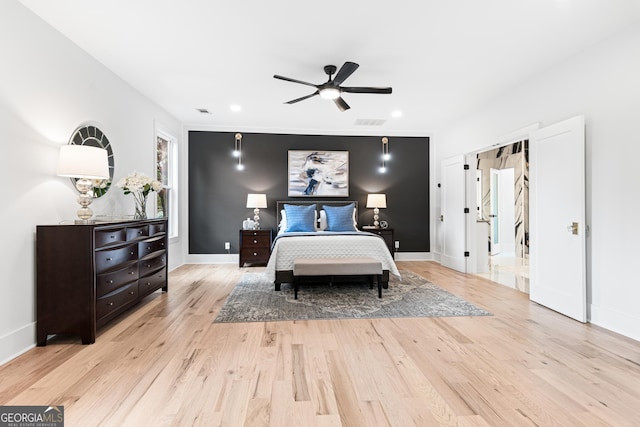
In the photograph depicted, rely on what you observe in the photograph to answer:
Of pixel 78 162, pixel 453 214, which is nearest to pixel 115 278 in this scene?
pixel 78 162

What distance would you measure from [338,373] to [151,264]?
272 centimetres

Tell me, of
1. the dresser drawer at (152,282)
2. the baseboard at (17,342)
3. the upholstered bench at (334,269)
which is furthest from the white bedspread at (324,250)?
the baseboard at (17,342)

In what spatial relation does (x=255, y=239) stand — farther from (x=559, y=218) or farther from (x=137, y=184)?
(x=559, y=218)

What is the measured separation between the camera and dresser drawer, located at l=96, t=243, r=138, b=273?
8.63ft

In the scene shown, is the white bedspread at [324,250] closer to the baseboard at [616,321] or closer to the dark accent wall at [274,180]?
the baseboard at [616,321]

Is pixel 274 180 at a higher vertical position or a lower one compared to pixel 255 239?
higher

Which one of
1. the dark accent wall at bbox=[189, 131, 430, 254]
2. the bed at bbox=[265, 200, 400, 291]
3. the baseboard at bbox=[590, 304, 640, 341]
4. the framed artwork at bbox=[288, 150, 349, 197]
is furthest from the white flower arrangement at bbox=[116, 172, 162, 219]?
the baseboard at bbox=[590, 304, 640, 341]

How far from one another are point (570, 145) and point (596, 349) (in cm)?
199

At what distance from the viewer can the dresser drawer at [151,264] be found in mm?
3426

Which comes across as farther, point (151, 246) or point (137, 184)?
point (151, 246)

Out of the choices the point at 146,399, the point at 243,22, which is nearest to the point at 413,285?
the point at 146,399

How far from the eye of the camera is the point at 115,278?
286 centimetres

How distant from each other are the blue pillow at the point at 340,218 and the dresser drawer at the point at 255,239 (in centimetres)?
116

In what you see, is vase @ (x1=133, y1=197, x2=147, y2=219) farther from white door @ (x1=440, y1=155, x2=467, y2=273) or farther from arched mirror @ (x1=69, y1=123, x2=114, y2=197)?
white door @ (x1=440, y1=155, x2=467, y2=273)
